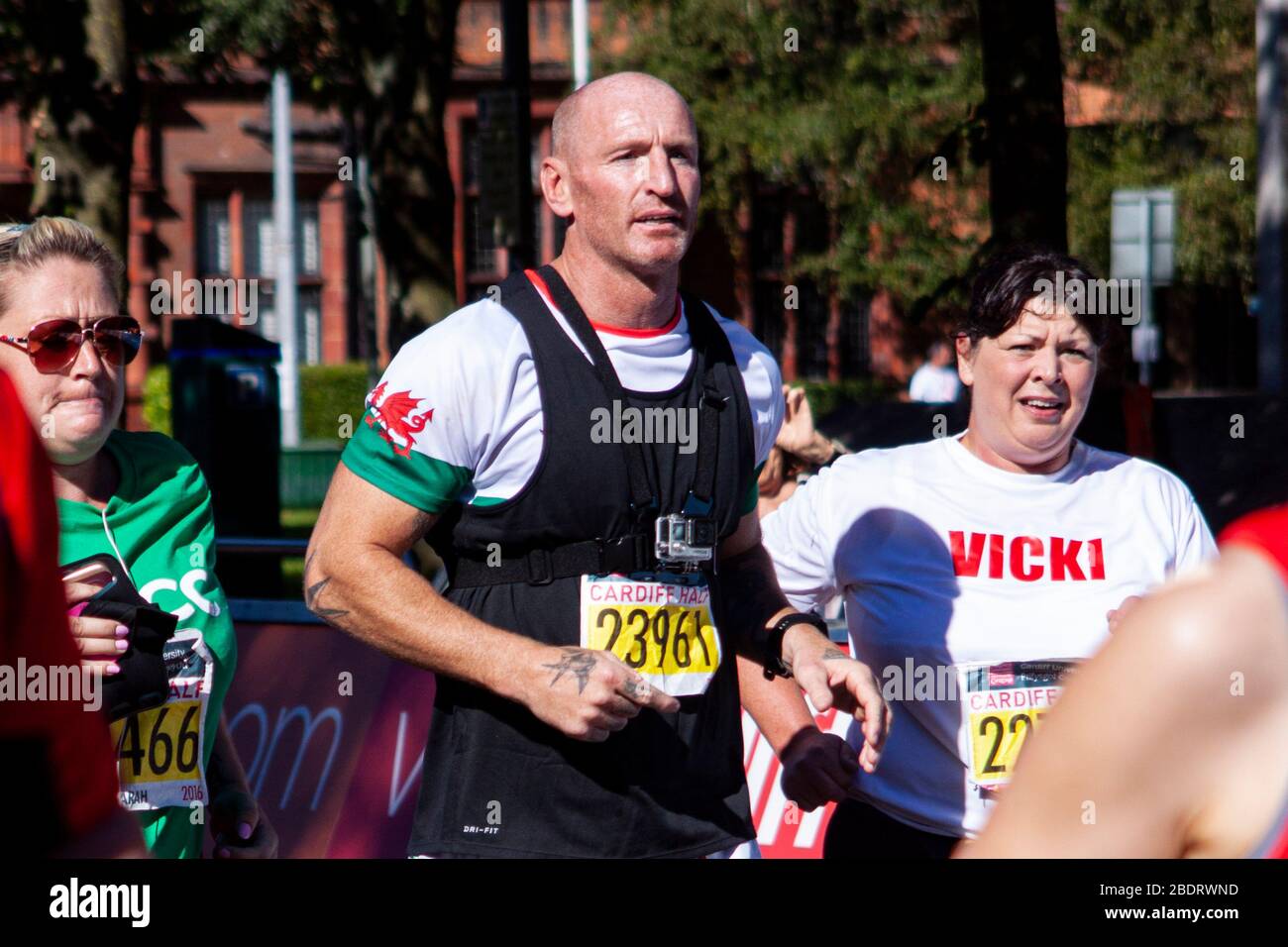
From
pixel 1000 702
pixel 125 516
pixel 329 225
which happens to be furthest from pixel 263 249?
pixel 1000 702

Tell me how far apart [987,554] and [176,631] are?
1.67m

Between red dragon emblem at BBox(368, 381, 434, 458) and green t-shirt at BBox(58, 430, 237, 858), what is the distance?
57 cm

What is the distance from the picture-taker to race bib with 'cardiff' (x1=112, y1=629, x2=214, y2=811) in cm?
317

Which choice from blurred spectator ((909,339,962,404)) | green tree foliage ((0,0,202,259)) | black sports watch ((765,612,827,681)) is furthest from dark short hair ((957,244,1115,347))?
blurred spectator ((909,339,962,404))

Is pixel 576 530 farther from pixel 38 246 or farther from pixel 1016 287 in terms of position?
pixel 1016 287

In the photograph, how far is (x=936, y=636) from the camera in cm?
356

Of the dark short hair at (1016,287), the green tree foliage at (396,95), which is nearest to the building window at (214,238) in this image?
the green tree foliage at (396,95)

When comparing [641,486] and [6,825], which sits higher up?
[641,486]

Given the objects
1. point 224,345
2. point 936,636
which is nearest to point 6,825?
point 936,636

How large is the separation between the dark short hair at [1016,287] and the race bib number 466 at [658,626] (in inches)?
41.5

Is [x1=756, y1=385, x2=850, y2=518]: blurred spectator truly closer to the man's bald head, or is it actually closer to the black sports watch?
the black sports watch
